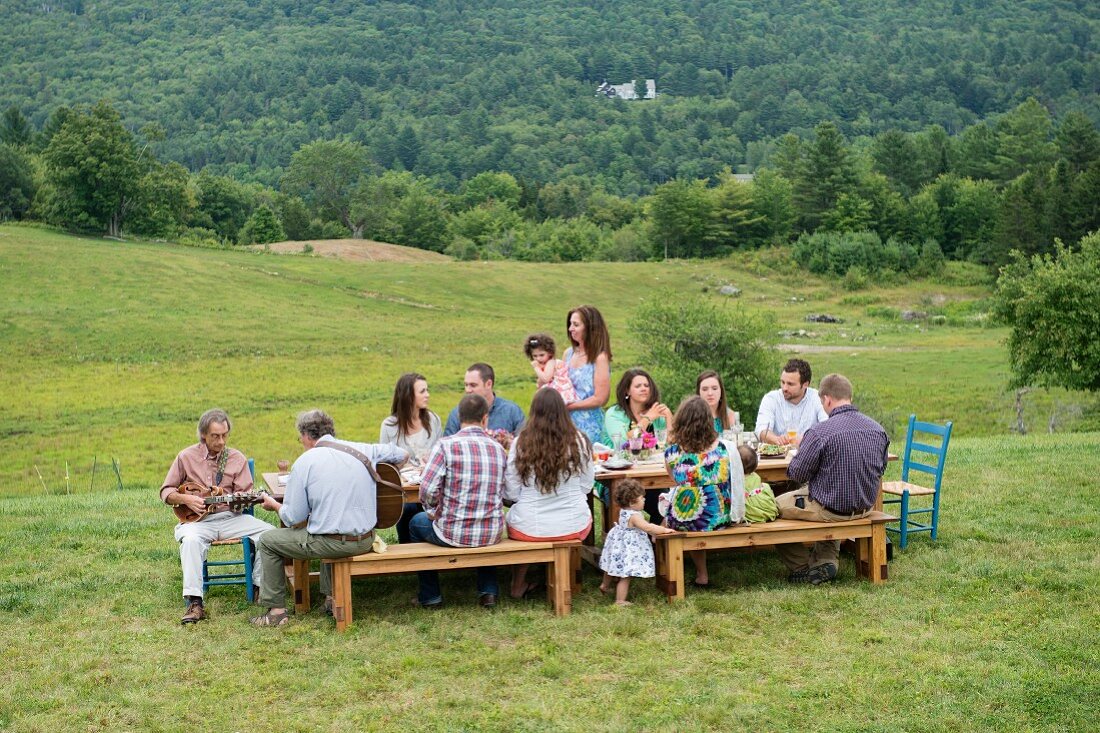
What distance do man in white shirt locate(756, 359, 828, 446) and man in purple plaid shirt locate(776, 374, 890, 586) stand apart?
1232 mm

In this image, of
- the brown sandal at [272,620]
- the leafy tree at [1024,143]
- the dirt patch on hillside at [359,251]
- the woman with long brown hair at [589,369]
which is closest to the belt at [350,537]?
the brown sandal at [272,620]

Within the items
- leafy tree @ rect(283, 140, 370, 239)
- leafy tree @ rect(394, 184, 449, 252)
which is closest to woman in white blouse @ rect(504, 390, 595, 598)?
leafy tree @ rect(394, 184, 449, 252)

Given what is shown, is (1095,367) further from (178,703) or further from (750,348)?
(178,703)

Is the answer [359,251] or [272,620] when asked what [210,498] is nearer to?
[272,620]

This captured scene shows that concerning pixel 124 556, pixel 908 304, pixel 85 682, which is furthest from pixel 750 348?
pixel 908 304

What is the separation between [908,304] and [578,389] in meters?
65.0

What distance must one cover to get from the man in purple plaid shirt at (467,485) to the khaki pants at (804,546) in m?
2.50

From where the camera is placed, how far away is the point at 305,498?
307 inches

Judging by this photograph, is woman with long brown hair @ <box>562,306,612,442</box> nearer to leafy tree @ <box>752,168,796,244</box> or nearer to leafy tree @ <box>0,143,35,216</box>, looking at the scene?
leafy tree @ <box>0,143,35,216</box>

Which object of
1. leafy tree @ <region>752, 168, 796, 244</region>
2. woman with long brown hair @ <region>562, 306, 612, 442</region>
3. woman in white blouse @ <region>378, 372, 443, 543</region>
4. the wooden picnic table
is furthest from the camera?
leafy tree @ <region>752, 168, 796, 244</region>

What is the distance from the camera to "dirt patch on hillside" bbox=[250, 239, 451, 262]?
7569 cm

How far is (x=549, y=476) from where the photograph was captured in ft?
26.5

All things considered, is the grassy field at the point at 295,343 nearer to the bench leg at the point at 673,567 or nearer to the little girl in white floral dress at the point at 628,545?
the little girl in white floral dress at the point at 628,545

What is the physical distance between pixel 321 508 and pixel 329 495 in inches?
4.4
